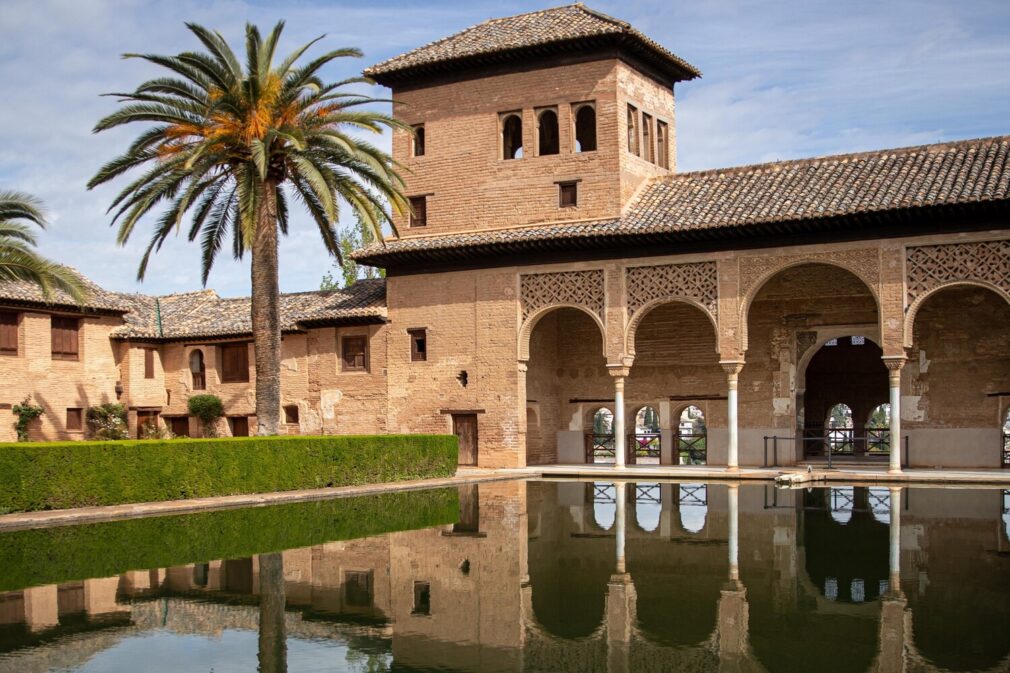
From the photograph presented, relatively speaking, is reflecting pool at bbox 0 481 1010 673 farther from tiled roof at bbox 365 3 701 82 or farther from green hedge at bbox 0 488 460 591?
tiled roof at bbox 365 3 701 82

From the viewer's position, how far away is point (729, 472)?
2511cm

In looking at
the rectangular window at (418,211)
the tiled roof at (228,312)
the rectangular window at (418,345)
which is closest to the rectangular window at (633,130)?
the rectangular window at (418,211)

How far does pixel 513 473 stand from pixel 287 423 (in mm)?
7646

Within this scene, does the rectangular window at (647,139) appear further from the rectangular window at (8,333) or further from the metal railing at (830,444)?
the rectangular window at (8,333)

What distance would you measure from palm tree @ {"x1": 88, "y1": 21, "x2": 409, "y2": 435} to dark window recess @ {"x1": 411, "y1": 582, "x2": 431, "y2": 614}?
11.9 metres

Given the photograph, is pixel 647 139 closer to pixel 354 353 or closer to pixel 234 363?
pixel 354 353

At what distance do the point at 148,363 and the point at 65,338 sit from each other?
2682mm

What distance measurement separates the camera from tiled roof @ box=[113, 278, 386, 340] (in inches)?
1182

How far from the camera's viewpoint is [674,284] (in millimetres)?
26109

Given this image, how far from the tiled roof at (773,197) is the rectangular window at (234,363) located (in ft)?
15.5

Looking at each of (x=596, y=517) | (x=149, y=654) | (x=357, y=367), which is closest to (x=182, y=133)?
(x=357, y=367)

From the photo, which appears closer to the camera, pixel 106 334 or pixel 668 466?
pixel 668 466

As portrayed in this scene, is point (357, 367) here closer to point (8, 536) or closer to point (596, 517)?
point (596, 517)

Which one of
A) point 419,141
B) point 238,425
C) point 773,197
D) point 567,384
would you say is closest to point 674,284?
point 773,197
